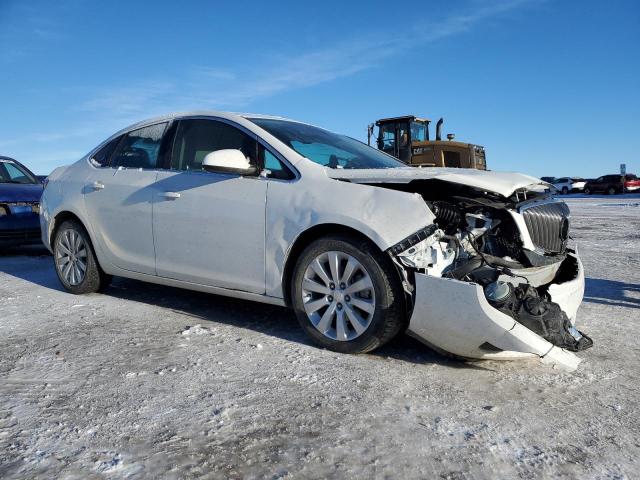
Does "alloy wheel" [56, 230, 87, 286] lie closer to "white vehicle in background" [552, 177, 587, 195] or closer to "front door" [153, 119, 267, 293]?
"front door" [153, 119, 267, 293]

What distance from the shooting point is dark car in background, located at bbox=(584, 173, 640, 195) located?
144 ft

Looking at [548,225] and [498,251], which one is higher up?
[548,225]

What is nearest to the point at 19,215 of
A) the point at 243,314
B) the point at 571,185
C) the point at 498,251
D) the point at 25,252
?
the point at 25,252

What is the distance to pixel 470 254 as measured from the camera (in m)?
3.42

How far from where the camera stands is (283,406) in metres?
2.77

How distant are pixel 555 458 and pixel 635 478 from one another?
28cm

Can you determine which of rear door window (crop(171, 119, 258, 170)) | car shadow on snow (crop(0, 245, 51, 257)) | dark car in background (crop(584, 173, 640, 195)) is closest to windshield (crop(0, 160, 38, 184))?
car shadow on snow (crop(0, 245, 51, 257))

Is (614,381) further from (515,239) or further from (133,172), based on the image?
(133,172)

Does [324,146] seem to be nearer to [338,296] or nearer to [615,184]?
[338,296]

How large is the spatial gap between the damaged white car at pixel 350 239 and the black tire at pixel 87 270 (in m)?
0.52

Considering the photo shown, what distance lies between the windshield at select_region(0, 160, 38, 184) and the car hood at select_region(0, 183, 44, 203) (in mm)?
371

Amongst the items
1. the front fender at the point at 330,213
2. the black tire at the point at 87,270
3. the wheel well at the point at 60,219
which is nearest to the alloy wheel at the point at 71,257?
the black tire at the point at 87,270

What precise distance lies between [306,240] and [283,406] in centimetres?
125

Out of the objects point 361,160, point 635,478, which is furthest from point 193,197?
point 635,478
